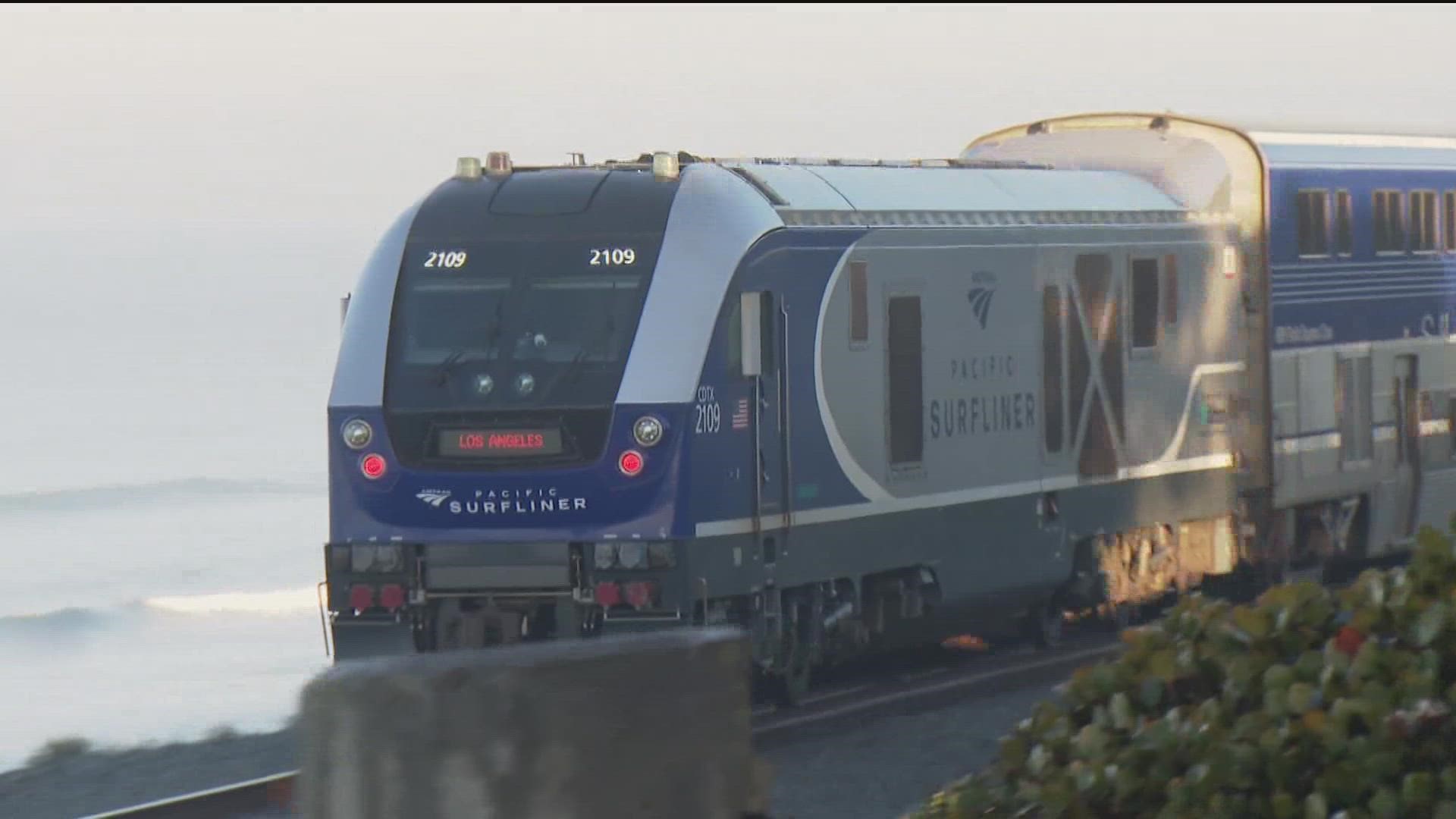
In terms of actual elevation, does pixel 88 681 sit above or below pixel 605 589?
below

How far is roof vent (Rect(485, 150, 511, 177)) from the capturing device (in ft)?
50.9

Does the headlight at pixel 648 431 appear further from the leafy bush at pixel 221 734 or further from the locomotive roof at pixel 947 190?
the leafy bush at pixel 221 734

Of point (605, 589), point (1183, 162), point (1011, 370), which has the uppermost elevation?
point (1183, 162)

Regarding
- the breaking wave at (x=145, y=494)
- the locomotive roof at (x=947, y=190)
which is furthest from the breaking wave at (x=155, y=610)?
the locomotive roof at (x=947, y=190)

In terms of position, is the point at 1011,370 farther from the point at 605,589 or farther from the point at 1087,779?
the point at 1087,779

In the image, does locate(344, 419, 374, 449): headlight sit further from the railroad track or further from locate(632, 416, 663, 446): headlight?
the railroad track

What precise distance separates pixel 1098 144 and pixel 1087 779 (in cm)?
1495

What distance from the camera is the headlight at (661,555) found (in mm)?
14398

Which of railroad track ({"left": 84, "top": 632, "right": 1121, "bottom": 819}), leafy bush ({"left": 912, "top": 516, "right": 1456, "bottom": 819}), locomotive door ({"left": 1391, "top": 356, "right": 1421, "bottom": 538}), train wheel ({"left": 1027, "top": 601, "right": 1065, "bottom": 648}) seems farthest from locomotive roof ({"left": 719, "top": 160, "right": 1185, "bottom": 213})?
leafy bush ({"left": 912, "top": 516, "right": 1456, "bottom": 819})

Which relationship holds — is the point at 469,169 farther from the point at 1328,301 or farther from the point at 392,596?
the point at 1328,301

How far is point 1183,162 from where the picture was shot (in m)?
20.8

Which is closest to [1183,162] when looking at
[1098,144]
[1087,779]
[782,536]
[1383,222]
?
[1098,144]

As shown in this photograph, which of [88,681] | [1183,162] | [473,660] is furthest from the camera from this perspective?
[88,681]

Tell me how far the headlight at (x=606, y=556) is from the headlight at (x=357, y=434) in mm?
1382
